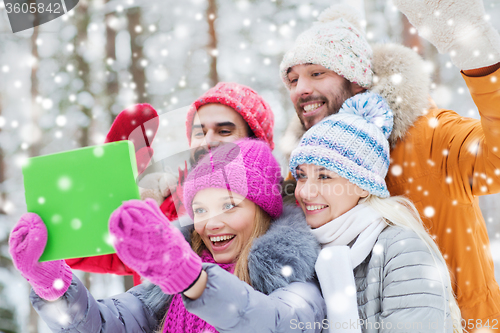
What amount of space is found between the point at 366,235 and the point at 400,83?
95 centimetres

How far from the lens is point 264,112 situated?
2379 mm

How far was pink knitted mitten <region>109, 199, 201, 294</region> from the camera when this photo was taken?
846 mm

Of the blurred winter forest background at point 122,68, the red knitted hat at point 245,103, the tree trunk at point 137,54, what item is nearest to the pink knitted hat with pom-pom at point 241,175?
the red knitted hat at point 245,103

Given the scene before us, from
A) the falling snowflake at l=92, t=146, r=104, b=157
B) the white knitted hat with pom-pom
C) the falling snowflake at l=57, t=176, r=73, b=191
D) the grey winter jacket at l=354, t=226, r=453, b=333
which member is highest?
the white knitted hat with pom-pom

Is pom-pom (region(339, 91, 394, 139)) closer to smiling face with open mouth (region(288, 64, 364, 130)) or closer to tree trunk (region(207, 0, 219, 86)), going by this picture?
smiling face with open mouth (region(288, 64, 364, 130))

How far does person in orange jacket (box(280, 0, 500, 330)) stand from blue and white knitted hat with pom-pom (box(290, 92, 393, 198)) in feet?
0.61

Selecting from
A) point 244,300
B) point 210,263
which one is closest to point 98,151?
point 210,263

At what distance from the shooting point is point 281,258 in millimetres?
1433

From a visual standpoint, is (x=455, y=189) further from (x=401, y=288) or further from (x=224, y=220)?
(x=224, y=220)

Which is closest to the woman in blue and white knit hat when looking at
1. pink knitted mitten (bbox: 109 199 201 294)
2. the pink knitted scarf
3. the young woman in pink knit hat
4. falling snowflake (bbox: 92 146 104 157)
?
the young woman in pink knit hat

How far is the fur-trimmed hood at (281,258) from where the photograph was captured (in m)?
1.39

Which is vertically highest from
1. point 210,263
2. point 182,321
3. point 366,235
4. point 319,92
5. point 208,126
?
point 319,92

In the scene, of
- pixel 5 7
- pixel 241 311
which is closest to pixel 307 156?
pixel 241 311

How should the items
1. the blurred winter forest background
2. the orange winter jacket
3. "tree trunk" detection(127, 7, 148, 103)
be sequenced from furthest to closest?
1. "tree trunk" detection(127, 7, 148, 103)
2. the blurred winter forest background
3. the orange winter jacket
